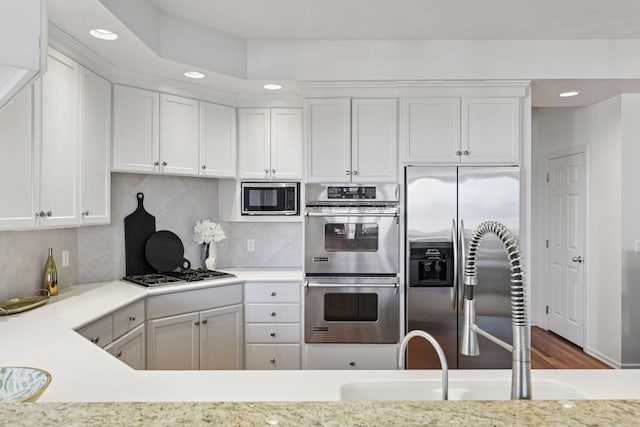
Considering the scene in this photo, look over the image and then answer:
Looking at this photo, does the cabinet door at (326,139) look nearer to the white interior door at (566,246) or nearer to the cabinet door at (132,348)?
the cabinet door at (132,348)

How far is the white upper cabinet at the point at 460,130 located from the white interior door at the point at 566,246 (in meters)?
1.61

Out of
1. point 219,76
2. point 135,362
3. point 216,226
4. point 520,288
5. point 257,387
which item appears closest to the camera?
point 520,288

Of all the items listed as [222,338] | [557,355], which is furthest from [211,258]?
[557,355]

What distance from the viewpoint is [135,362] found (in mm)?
2658

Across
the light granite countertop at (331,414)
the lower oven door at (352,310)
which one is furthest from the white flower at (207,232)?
the light granite countertop at (331,414)

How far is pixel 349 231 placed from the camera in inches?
130

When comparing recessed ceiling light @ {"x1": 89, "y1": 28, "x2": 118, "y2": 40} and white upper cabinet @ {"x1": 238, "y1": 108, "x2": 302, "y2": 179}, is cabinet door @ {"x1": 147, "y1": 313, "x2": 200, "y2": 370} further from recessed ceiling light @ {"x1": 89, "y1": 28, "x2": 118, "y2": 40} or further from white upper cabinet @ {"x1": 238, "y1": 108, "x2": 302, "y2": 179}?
recessed ceiling light @ {"x1": 89, "y1": 28, "x2": 118, "y2": 40}

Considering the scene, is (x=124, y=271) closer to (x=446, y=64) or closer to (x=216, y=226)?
(x=216, y=226)

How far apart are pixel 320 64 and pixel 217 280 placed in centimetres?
180

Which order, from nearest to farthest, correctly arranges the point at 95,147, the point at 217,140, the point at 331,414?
the point at 331,414 → the point at 95,147 → the point at 217,140

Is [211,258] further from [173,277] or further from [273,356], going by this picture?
[273,356]

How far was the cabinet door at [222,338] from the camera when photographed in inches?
123

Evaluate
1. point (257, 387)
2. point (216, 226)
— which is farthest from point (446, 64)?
point (257, 387)

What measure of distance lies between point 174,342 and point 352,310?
4.23 feet
